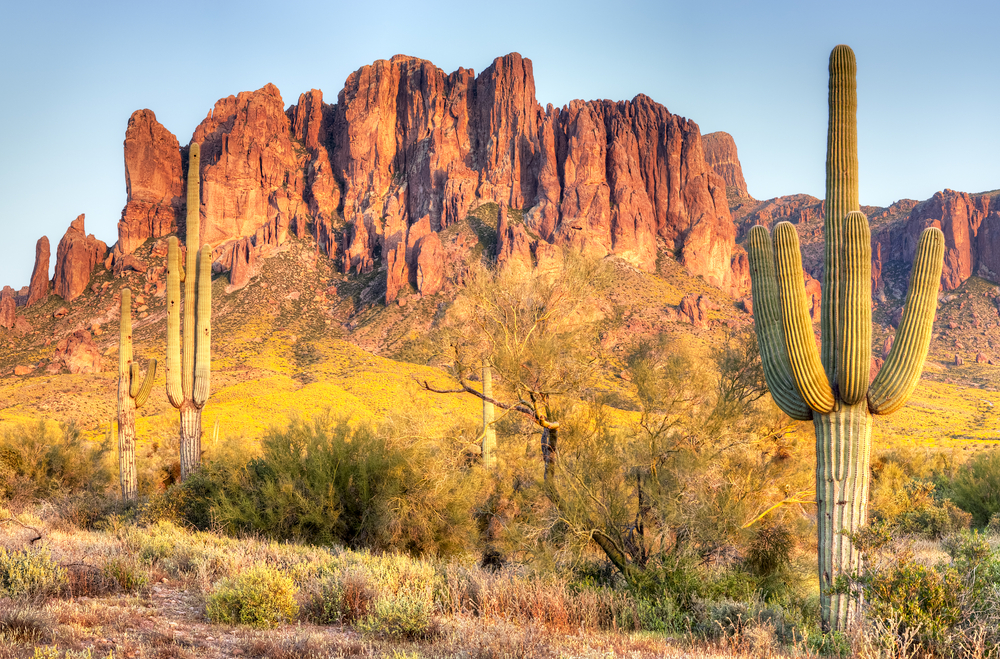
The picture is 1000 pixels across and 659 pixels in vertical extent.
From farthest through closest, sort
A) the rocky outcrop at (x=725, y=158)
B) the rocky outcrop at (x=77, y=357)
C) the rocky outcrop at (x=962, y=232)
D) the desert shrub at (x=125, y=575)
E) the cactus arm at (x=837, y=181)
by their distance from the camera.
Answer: the rocky outcrop at (x=725, y=158), the rocky outcrop at (x=962, y=232), the rocky outcrop at (x=77, y=357), the cactus arm at (x=837, y=181), the desert shrub at (x=125, y=575)

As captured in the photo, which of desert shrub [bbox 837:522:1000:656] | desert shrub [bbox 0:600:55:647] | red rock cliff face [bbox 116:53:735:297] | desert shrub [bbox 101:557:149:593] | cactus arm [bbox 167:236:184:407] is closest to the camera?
desert shrub [bbox 0:600:55:647]

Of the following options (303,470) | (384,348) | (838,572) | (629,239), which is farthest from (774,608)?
(629,239)

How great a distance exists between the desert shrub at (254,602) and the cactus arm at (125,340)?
10.6m

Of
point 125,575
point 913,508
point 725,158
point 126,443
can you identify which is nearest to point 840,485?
point 125,575

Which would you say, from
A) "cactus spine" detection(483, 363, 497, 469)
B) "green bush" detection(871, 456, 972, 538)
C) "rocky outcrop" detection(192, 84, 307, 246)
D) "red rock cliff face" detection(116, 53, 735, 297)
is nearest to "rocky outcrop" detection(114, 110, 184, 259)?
"red rock cliff face" detection(116, 53, 735, 297)

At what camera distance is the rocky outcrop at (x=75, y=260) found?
256ft

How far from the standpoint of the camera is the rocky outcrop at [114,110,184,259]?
3684 inches

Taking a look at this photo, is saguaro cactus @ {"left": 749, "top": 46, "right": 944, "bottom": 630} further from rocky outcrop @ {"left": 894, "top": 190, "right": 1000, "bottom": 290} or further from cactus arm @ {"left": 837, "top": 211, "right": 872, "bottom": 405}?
rocky outcrop @ {"left": 894, "top": 190, "right": 1000, "bottom": 290}

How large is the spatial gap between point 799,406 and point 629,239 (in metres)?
86.8

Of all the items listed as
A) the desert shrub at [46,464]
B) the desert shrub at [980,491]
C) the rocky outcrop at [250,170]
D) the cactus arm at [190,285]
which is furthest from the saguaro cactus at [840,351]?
the rocky outcrop at [250,170]

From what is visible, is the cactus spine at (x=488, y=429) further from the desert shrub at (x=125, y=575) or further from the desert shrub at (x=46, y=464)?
the desert shrub at (x=46, y=464)

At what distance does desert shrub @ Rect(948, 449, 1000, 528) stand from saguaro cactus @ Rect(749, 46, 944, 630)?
12.8 m

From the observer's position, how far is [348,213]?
101312 mm

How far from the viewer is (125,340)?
1532 cm
